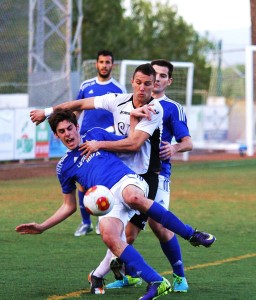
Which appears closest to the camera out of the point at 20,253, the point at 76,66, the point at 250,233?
the point at 20,253

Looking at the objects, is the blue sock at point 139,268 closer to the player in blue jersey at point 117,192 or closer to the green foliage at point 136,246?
the player in blue jersey at point 117,192

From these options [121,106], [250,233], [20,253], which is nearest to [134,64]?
[250,233]

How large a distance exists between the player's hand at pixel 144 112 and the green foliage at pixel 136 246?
157 cm

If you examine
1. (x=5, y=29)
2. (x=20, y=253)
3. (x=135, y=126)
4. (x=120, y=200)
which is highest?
(x=5, y=29)

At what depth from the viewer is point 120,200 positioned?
8000 mm

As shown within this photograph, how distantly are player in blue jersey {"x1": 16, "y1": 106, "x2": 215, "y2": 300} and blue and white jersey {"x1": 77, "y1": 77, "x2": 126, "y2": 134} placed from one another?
414 cm

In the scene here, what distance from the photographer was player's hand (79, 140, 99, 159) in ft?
26.6

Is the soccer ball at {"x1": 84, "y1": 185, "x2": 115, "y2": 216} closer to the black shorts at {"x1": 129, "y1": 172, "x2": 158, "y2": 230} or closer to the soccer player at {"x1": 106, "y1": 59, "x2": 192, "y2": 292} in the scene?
the black shorts at {"x1": 129, "y1": 172, "x2": 158, "y2": 230}

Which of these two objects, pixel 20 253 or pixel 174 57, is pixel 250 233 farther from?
pixel 174 57

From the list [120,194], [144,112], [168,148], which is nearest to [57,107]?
[144,112]

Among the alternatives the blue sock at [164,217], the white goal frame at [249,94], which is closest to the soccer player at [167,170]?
the blue sock at [164,217]

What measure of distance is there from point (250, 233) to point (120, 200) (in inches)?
223

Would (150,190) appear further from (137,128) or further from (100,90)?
(100,90)

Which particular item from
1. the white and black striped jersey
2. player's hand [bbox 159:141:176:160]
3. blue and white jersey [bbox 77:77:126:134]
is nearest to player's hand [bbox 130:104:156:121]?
the white and black striped jersey
